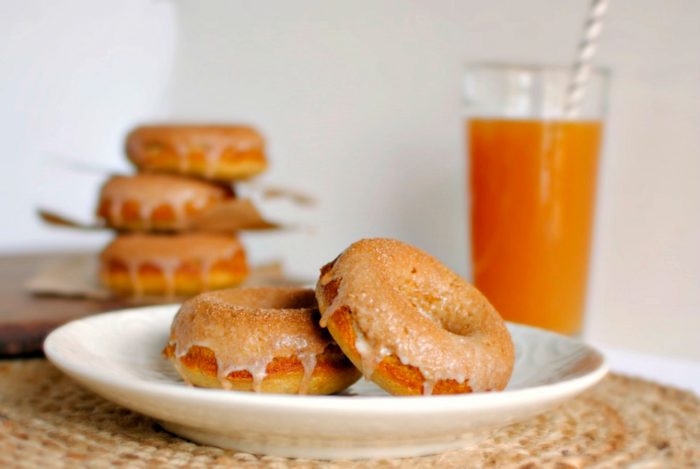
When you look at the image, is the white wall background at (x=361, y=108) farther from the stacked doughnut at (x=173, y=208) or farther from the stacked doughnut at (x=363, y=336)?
the stacked doughnut at (x=363, y=336)

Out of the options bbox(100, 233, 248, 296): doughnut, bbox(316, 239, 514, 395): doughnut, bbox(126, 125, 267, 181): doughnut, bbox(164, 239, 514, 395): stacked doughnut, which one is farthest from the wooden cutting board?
bbox(316, 239, 514, 395): doughnut

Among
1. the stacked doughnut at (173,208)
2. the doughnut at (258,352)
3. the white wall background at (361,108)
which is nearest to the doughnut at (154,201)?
the stacked doughnut at (173,208)

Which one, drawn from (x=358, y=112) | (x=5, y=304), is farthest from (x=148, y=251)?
(x=358, y=112)

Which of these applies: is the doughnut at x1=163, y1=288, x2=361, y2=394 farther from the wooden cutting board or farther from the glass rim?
the glass rim

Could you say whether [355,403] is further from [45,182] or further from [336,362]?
[45,182]

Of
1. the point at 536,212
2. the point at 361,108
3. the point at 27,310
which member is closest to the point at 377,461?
the point at 536,212

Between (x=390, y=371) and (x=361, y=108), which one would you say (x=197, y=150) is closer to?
(x=361, y=108)
